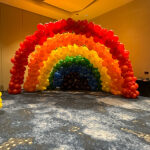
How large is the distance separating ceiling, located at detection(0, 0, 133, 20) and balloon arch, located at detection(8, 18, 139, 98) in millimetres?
1421

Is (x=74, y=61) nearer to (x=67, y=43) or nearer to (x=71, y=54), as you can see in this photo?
(x=71, y=54)

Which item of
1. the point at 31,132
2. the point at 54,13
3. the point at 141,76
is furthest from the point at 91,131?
the point at 54,13

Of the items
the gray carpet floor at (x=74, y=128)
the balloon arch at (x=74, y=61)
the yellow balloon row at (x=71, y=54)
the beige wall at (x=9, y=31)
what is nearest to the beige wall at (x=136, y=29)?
the balloon arch at (x=74, y=61)

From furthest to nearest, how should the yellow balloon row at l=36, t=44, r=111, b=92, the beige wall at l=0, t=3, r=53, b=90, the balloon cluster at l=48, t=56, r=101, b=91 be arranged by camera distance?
the beige wall at l=0, t=3, r=53, b=90, the balloon cluster at l=48, t=56, r=101, b=91, the yellow balloon row at l=36, t=44, r=111, b=92

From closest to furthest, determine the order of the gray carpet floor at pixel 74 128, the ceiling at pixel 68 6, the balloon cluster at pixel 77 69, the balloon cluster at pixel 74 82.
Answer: the gray carpet floor at pixel 74 128, the balloon cluster at pixel 77 69, the balloon cluster at pixel 74 82, the ceiling at pixel 68 6

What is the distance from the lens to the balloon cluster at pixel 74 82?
3710mm

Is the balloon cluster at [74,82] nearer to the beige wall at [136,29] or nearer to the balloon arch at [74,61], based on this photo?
the balloon arch at [74,61]

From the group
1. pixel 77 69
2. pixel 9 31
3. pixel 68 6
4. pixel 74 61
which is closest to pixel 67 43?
pixel 74 61

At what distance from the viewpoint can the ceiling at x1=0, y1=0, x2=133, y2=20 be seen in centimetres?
414

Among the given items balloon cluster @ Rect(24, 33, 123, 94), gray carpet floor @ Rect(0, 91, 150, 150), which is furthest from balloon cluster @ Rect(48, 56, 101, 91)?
gray carpet floor @ Rect(0, 91, 150, 150)

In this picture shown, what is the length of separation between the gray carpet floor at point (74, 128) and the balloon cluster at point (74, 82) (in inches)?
65.0

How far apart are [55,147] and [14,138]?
1.20 feet

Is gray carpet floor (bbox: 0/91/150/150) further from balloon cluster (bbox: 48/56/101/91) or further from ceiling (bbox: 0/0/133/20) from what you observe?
ceiling (bbox: 0/0/133/20)

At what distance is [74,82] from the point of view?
3773mm
